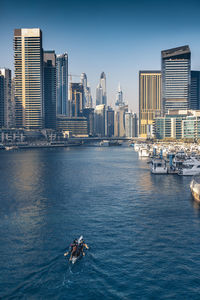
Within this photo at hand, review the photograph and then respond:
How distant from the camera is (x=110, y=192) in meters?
80.0

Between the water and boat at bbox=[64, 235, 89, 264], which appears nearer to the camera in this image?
→ the water

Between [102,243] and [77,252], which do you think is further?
[102,243]

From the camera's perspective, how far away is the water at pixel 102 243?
31.6 metres

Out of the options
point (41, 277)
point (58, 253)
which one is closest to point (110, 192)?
point (58, 253)

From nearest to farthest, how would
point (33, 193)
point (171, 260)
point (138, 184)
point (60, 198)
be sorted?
1. point (171, 260)
2. point (60, 198)
3. point (33, 193)
4. point (138, 184)

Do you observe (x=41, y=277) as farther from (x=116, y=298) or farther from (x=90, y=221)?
(x=90, y=221)

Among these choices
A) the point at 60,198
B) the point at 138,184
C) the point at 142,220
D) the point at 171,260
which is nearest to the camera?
the point at 171,260

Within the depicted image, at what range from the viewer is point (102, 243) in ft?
141

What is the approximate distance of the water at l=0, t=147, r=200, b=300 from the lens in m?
31.6

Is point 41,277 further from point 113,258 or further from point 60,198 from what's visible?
point 60,198

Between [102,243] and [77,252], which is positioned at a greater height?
[77,252]

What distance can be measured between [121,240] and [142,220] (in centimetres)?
1058

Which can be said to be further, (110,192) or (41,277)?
(110,192)

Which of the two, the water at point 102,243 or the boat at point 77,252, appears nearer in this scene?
the water at point 102,243
